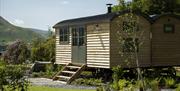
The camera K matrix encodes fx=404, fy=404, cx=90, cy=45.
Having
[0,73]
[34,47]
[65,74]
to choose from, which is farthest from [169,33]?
[34,47]

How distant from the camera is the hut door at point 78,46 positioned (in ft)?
74.8

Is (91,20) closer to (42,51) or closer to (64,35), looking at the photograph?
(64,35)

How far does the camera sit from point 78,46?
2328cm

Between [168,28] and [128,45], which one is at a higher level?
[168,28]

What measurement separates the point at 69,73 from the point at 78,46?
168 cm

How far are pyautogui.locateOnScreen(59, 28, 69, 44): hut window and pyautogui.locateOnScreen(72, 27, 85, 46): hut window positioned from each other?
0.96 metres


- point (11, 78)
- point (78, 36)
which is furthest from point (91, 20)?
point (11, 78)

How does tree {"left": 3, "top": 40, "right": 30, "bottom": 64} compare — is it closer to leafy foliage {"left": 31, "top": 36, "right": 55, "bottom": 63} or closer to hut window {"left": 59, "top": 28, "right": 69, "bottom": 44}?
leafy foliage {"left": 31, "top": 36, "right": 55, "bottom": 63}

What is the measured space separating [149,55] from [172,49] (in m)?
1.71

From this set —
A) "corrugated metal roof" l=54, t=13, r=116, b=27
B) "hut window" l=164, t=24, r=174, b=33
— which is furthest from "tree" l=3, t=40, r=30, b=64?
"hut window" l=164, t=24, r=174, b=33

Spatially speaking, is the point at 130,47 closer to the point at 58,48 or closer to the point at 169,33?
the point at 169,33

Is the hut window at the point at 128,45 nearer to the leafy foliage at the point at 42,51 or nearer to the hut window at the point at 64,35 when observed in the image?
the hut window at the point at 64,35

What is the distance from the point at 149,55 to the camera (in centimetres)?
2202

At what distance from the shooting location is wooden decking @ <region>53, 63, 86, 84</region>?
21.2 meters
